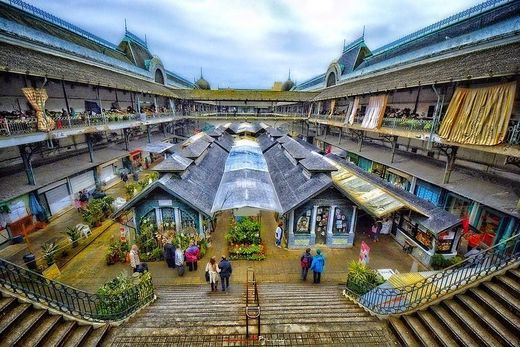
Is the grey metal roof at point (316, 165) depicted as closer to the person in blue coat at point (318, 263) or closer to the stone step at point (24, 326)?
the person in blue coat at point (318, 263)

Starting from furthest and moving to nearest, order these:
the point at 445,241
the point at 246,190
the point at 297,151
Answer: the point at 297,151, the point at 246,190, the point at 445,241

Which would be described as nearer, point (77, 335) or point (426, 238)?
point (77, 335)

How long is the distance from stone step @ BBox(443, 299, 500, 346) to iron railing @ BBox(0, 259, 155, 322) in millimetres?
9408

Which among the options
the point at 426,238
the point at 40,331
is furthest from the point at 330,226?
the point at 40,331

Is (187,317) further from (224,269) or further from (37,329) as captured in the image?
(37,329)

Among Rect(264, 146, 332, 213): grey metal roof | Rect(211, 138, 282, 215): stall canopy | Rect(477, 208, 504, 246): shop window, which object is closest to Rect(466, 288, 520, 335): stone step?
Rect(264, 146, 332, 213): grey metal roof

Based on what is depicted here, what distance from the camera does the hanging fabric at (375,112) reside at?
19750 millimetres

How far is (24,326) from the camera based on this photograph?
212 inches

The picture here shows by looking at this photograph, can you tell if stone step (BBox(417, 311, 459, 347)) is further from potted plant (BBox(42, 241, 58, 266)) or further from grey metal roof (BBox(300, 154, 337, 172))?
potted plant (BBox(42, 241, 58, 266))

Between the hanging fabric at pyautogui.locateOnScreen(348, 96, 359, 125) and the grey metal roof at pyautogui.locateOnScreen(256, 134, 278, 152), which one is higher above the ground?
the hanging fabric at pyautogui.locateOnScreen(348, 96, 359, 125)

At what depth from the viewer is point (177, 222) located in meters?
12.7

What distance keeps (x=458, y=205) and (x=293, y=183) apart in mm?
10499

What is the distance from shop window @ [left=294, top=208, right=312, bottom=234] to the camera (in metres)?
12.7

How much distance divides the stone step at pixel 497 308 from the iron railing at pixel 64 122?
20.0 metres
